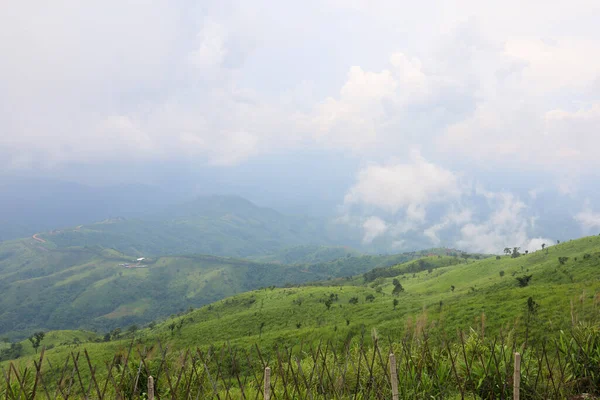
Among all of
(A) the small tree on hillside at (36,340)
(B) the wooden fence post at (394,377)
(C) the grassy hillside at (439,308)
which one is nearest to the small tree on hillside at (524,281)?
(C) the grassy hillside at (439,308)

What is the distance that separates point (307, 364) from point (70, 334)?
149314 mm

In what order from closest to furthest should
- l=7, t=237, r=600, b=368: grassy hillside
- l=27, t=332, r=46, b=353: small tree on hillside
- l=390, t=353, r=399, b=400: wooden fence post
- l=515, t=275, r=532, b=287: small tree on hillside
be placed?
l=390, t=353, r=399, b=400: wooden fence post, l=7, t=237, r=600, b=368: grassy hillside, l=515, t=275, r=532, b=287: small tree on hillside, l=27, t=332, r=46, b=353: small tree on hillside

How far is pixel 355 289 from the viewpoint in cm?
9938

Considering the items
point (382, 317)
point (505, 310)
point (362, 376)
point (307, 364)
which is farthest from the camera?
point (382, 317)

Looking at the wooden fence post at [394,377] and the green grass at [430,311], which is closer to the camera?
the wooden fence post at [394,377]

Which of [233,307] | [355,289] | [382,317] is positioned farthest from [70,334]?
[382,317]

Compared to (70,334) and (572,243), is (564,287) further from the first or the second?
(70,334)

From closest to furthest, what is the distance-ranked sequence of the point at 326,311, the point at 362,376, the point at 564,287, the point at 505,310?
the point at 362,376 → the point at 505,310 → the point at 564,287 → the point at 326,311

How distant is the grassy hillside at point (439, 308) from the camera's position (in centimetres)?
3281

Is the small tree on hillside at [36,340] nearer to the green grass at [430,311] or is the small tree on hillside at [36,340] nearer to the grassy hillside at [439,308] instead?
the green grass at [430,311]

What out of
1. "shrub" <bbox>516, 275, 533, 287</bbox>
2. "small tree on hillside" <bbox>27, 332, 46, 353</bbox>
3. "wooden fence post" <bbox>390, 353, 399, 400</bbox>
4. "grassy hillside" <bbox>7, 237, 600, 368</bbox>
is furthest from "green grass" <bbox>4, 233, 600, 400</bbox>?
"small tree on hillside" <bbox>27, 332, 46, 353</bbox>

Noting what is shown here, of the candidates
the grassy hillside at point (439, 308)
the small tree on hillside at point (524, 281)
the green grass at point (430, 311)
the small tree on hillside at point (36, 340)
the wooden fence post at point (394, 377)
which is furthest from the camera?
the small tree on hillside at point (36, 340)

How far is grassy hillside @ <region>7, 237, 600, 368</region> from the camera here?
3281 centimetres

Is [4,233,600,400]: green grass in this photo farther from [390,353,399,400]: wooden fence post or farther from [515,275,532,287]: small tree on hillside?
[515,275,532,287]: small tree on hillside
